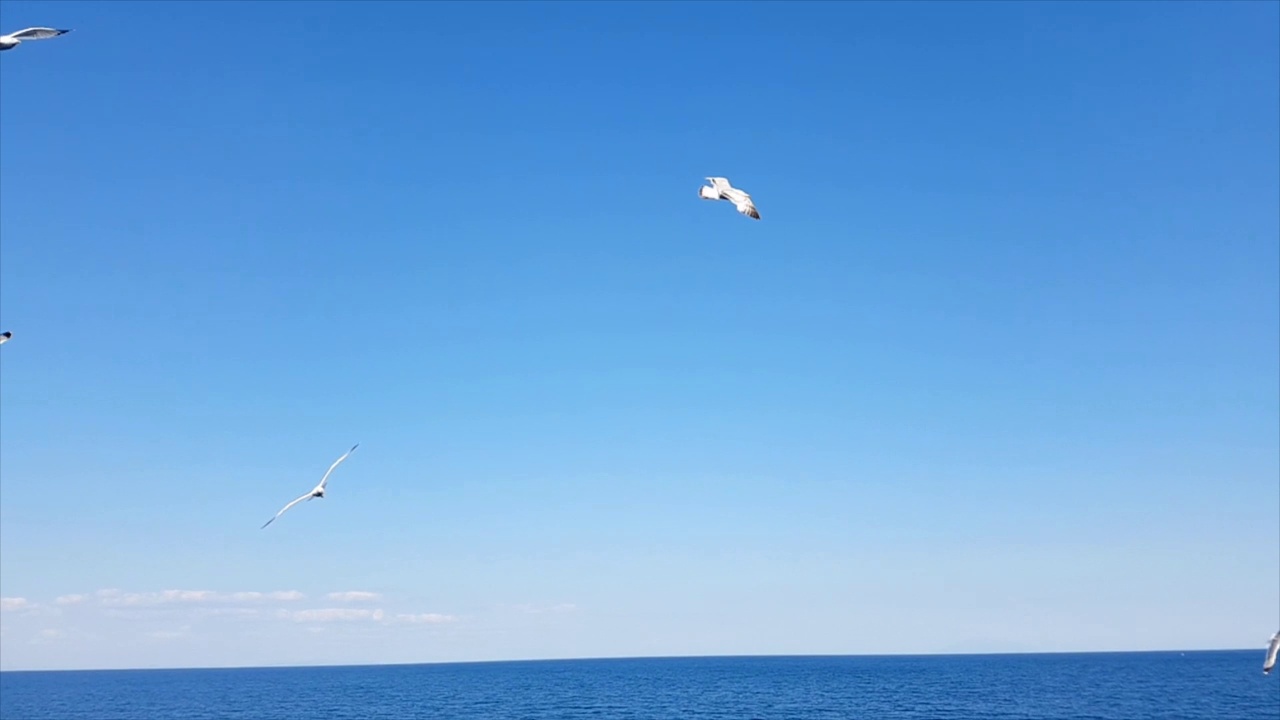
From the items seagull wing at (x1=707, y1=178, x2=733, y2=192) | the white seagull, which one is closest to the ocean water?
seagull wing at (x1=707, y1=178, x2=733, y2=192)

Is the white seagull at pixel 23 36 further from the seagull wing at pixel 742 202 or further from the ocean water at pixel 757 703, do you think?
the ocean water at pixel 757 703

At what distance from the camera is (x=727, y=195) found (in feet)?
83.0

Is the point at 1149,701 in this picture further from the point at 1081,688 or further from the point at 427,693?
the point at 427,693

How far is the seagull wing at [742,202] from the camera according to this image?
23562 mm

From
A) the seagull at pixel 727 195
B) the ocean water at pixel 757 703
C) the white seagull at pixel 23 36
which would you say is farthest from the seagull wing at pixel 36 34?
the ocean water at pixel 757 703

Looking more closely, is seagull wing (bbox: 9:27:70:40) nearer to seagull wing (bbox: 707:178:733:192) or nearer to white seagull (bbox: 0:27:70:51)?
white seagull (bbox: 0:27:70:51)

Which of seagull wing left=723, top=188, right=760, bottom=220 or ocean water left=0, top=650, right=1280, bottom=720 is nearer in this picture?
seagull wing left=723, top=188, right=760, bottom=220

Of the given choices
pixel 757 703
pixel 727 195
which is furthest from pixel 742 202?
pixel 757 703

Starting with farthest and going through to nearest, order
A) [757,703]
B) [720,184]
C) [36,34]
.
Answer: [757,703] < [720,184] < [36,34]

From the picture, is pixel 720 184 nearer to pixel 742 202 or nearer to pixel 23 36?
pixel 742 202

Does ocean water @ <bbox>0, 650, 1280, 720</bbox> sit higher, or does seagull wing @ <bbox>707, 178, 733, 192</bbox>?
seagull wing @ <bbox>707, 178, 733, 192</bbox>

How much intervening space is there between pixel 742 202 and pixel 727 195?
781 millimetres

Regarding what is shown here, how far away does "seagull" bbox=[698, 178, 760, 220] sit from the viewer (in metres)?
24.1

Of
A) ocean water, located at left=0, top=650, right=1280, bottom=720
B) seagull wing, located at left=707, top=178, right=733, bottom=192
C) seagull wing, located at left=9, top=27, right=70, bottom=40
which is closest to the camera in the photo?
seagull wing, located at left=9, top=27, right=70, bottom=40
